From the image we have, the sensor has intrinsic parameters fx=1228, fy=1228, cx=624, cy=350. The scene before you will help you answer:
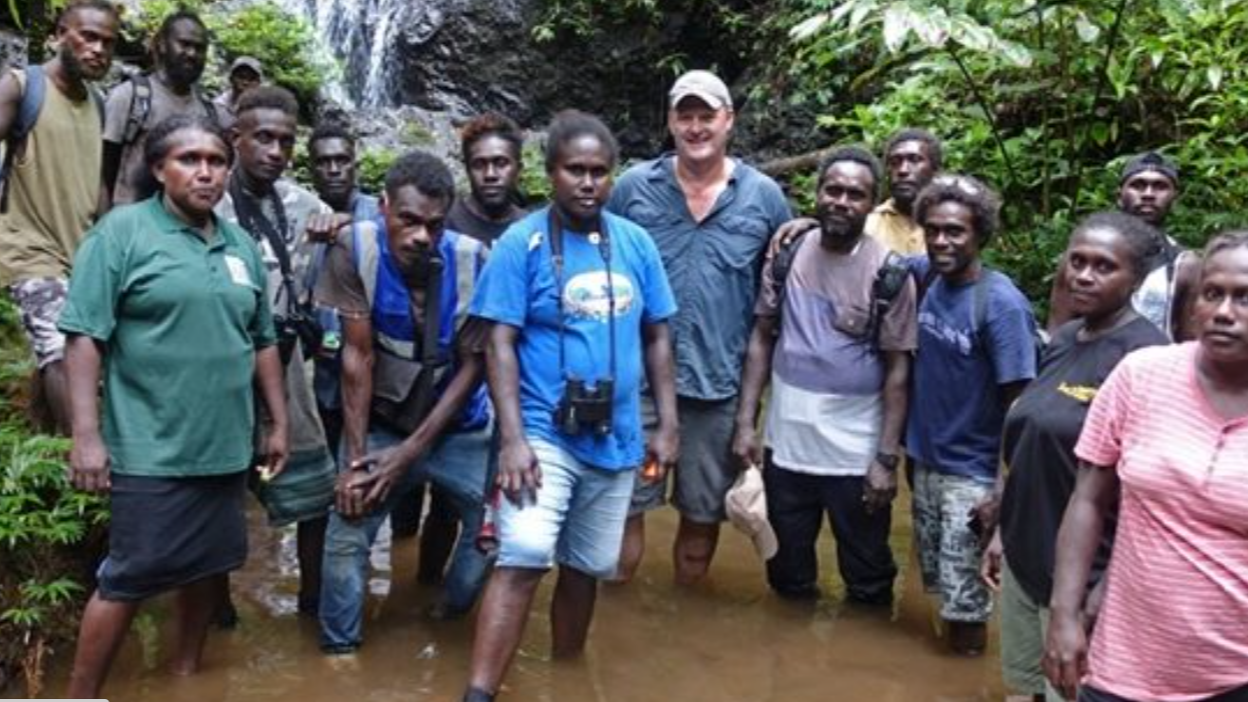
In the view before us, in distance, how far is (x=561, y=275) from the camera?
4172 millimetres

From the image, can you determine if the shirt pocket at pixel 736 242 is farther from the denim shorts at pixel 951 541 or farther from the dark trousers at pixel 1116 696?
the dark trousers at pixel 1116 696

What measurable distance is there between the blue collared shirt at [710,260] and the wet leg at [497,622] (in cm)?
149

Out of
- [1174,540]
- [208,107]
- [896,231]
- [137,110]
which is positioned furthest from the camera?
[896,231]

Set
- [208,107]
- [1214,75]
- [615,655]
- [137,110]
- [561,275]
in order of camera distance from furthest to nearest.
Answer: [1214,75]
[208,107]
[137,110]
[615,655]
[561,275]

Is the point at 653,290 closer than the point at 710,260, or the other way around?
the point at 653,290

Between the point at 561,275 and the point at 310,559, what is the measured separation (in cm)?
180

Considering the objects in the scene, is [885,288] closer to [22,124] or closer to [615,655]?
[615,655]

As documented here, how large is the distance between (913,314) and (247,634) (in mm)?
2985

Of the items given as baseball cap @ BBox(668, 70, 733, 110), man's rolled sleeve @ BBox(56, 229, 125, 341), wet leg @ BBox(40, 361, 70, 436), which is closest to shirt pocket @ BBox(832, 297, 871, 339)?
baseball cap @ BBox(668, 70, 733, 110)

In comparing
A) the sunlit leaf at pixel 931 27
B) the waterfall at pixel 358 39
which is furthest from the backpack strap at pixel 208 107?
the waterfall at pixel 358 39

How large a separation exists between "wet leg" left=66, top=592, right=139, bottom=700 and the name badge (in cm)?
109

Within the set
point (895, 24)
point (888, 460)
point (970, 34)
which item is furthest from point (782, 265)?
point (970, 34)

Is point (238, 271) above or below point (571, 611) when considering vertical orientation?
above

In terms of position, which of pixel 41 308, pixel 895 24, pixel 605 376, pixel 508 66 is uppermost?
pixel 508 66
